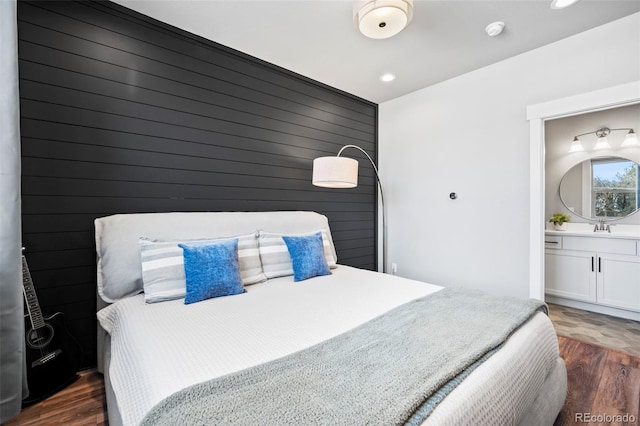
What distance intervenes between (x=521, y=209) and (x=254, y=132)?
271 cm

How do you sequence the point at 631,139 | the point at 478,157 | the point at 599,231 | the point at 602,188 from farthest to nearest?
the point at 602,188, the point at 599,231, the point at 631,139, the point at 478,157

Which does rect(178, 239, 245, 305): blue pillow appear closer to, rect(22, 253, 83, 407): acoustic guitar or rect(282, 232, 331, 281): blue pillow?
rect(282, 232, 331, 281): blue pillow

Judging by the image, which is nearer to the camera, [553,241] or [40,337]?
[40,337]

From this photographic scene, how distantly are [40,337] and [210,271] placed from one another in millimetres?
1108

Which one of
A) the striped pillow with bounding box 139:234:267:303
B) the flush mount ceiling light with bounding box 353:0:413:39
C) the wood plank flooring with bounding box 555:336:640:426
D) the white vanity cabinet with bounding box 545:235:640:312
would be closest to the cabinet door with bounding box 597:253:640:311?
the white vanity cabinet with bounding box 545:235:640:312

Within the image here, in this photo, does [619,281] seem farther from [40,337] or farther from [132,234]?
[40,337]

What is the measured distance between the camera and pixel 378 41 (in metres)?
2.54

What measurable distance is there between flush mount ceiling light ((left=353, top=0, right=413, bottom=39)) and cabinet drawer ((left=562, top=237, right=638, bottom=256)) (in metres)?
3.31

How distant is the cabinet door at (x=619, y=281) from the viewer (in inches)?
119

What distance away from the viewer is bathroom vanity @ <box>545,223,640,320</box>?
10.0ft

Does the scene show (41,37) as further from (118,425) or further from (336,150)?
(336,150)

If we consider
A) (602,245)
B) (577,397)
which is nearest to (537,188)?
(602,245)

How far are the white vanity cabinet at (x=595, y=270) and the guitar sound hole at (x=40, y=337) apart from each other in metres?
4.94

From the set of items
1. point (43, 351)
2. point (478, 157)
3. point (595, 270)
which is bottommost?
point (43, 351)
